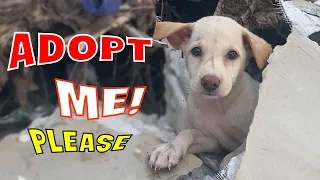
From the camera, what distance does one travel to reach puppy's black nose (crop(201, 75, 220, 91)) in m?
0.89

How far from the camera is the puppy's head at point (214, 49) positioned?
0.90 metres

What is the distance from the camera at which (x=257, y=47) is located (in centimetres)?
93

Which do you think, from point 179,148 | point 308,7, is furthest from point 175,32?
point 308,7

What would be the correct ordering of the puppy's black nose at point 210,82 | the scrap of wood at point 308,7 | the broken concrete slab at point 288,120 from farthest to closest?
the scrap of wood at point 308,7 < the broken concrete slab at point 288,120 < the puppy's black nose at point 210,82

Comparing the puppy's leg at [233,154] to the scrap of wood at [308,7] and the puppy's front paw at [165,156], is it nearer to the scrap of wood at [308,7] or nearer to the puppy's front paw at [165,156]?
the puppy's front paw at [165,156]

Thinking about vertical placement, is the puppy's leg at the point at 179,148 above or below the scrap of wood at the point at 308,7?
below

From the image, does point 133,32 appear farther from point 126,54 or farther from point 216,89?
point 216,89

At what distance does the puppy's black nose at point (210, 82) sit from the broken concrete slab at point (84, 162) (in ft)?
0.54

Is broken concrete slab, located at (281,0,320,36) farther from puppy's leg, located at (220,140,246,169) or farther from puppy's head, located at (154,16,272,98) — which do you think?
puppy's leg, located at (220,140,246,169)

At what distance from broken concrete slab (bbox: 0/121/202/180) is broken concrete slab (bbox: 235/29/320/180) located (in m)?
0.12

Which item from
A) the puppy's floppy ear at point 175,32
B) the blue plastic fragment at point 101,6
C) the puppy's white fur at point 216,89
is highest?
the blue plastic fragment at point 101,6

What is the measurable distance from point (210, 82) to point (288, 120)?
219 millimetres

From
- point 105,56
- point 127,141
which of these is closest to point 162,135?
point 127,141

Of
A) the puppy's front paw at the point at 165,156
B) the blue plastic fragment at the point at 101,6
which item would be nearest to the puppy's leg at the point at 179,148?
the puppy's front paw at the point at 165,156
